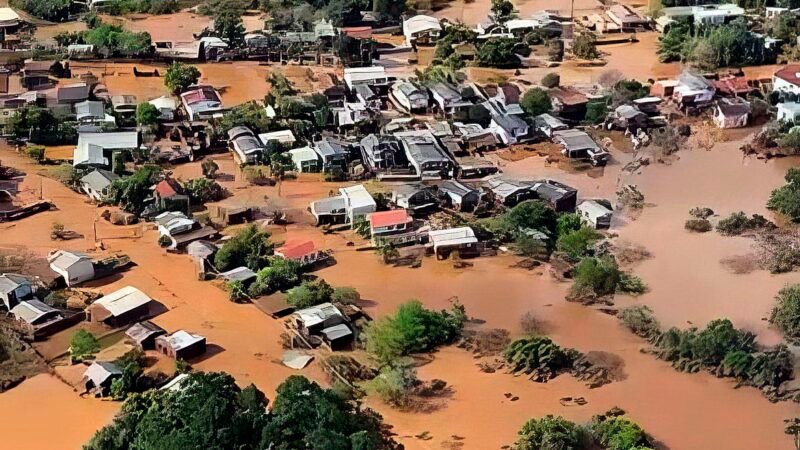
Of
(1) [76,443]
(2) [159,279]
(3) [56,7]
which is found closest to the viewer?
(1) [76,443]

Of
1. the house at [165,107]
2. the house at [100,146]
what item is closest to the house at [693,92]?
the house at [165,107]

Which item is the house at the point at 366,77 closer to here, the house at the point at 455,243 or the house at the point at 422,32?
the house at the point at 422,32

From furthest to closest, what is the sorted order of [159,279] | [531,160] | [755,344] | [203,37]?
1. [203,37]
2. [531,160]
3. [159,279]
4. [755,344]

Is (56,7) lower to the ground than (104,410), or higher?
higher

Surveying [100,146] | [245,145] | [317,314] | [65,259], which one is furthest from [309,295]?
[100,146]

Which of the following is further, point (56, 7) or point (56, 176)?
point (56, 7)

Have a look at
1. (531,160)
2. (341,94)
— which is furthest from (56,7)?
(531,160)

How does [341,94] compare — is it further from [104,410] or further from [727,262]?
[104,410]
